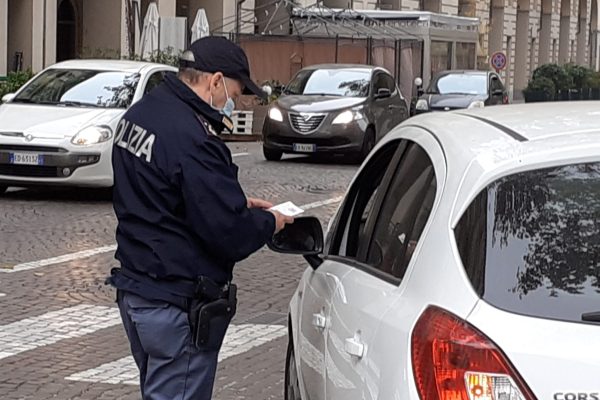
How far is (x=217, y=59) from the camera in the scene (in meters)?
4.34

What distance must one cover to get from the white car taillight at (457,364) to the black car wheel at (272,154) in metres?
18.5

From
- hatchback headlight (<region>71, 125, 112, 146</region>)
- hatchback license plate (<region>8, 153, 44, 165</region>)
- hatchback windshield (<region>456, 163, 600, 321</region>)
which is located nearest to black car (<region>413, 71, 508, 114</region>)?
hatchback headlight (<region>71, 125, 112, 146</region>)

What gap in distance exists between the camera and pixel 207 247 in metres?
4.21

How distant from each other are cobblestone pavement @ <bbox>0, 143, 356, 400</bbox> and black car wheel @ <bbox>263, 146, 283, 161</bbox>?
6.24m

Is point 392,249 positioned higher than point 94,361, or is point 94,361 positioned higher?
point 392,249

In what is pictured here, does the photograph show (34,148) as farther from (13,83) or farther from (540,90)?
(540,90)

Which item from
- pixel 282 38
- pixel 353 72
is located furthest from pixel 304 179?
pixel 282 38

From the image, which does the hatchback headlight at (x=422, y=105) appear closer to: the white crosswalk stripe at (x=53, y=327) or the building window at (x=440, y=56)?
A: the building window at (x=440, y=56)

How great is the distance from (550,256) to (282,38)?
2914cm

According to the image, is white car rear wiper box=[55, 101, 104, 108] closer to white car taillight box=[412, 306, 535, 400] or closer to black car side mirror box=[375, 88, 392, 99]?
black car side mirror box=[375, 88, 392, 99]

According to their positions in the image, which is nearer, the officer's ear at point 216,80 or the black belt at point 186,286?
the black belt at point 186,286

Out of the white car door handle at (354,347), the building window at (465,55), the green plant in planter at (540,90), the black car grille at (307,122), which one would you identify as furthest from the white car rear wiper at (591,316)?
the green plant in planter at (540,90)

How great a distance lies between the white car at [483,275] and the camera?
10.3 feet

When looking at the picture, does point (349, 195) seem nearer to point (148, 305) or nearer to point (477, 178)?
point (148, 305)
